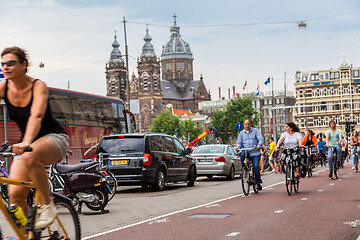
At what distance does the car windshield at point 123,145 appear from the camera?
695 inches

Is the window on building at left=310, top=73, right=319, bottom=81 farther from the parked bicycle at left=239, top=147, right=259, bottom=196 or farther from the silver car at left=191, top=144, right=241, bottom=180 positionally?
the parked bicycle at left=239, top=147, right=259, bottom=196

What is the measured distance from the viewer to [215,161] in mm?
23953

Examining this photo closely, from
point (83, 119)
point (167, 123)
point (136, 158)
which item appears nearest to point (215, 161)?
point (83, 119)

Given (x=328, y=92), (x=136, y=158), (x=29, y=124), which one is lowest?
(x=136, y=158)

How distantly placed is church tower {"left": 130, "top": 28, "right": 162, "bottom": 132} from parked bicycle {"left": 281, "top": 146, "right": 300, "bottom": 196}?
170 meters

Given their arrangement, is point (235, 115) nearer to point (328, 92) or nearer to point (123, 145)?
point (328, 92)

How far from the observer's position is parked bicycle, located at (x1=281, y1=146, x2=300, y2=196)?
14.9 metres

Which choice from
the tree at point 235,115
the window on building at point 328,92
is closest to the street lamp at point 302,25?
the tree at point 235,115

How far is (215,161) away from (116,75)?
164 meters

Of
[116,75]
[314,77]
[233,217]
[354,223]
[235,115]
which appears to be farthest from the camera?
[116,75]

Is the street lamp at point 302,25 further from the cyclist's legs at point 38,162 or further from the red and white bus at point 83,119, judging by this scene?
the cyclist's legs at point 38,162

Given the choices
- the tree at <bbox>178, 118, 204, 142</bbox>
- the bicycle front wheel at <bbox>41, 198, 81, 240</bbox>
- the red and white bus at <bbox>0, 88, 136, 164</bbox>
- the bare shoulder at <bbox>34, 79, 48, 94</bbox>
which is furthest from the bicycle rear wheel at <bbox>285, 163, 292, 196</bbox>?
the tree at <bbox>178, 118, 204, 142</bbox>

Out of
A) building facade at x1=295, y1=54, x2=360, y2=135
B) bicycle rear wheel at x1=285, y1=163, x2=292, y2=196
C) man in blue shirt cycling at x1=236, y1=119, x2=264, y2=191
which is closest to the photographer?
bicycle rear wheel at x1=285, y1=163, x2=292, y2=196

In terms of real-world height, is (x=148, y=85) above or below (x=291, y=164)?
above
